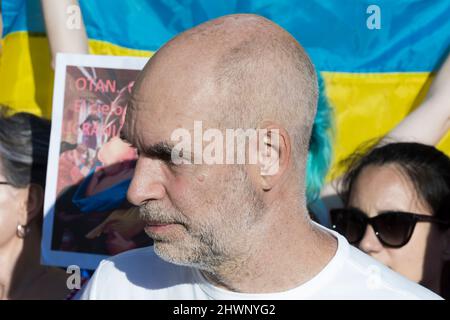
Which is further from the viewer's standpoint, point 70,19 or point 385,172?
point 70,19

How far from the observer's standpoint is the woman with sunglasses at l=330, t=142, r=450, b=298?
2434 mm

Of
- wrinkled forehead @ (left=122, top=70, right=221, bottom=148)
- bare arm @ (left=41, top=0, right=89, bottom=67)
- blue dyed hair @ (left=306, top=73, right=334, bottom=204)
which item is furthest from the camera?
bare arm @ (left=41, top=0, right=89, bottom=67)

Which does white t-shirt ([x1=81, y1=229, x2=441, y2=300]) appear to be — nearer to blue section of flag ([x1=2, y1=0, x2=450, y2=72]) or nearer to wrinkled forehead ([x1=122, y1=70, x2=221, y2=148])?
wrinkled forehead ([x1=122, y1=70, x2=221, y2=148])

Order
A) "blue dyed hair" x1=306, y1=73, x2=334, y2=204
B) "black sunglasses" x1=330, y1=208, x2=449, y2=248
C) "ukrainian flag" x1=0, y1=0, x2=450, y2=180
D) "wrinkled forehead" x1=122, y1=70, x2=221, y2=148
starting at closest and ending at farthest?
"wrinkled forehead" x1=122, y1=70, x2=221, y2=148 < "black sunglasses" x1=330, y1=208, x2=449, y2=248 < "blue dyed hair" x1=306, y1=73, x2=334, y2=204 < "ukrainian flag" x1=0, y1=0, x2=450, y2=180

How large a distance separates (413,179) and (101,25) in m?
1.45

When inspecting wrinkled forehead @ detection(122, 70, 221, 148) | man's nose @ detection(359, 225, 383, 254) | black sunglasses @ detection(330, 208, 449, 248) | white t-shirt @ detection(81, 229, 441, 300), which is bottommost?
white t-shirt @ detection(81, 229, 441, 300)

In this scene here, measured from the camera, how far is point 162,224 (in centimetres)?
170

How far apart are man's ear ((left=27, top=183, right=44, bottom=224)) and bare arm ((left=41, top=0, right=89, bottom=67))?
484 millimetres

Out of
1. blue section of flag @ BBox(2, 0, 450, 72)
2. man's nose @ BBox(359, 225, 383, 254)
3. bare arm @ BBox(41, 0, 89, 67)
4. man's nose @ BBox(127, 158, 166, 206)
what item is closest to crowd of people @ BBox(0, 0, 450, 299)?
man's nose @ BBox(127, 158, 166, 206)

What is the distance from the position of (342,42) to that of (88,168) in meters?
1.13
